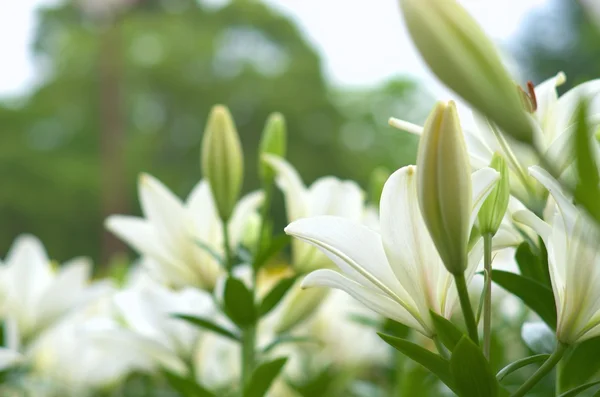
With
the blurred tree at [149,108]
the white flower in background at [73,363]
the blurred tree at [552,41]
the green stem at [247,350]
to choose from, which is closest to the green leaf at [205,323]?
the green stem at [247,350]

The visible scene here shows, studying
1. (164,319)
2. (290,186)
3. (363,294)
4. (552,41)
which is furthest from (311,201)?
(552,41)

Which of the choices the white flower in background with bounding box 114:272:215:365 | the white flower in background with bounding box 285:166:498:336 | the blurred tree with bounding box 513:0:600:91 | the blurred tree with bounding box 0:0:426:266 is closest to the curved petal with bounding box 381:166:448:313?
the white flower in background with bounding box 285:166:498:336

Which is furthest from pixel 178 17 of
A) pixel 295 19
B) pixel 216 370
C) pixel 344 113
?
pixel 216 370

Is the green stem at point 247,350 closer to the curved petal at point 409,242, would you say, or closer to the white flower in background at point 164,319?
the white flower in background at point 164,319

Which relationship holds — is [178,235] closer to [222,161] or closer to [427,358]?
[222,161]

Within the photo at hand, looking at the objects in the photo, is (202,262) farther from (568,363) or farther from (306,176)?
(306,176)
